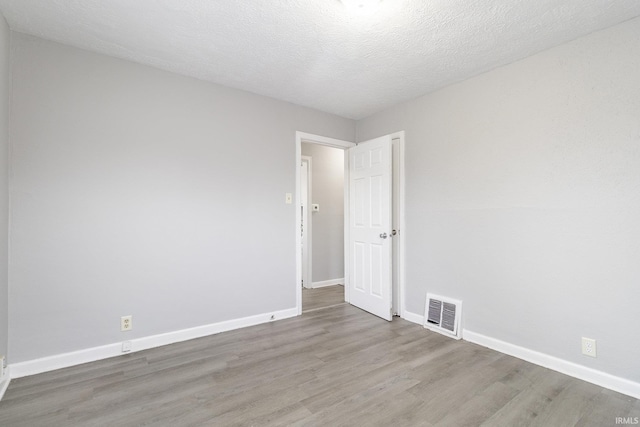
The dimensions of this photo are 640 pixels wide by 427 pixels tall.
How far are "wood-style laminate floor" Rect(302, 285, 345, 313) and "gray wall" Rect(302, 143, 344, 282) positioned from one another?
0.27 meters

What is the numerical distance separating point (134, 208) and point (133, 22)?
4.69 ft

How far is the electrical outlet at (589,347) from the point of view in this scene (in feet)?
6.84

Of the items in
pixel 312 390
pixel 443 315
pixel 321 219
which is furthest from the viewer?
pixel 321 219

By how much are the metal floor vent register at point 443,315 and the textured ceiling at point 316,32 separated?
2225 mm

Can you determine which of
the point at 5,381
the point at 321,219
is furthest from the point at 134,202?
the point at 321,219

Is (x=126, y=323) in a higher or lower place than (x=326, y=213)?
lower

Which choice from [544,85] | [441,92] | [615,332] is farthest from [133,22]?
[615,332]

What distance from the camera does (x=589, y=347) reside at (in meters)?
2.11

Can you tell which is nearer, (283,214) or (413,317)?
(413,317)

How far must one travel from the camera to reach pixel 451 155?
2979mm

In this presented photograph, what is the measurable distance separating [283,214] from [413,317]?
75.0 inches

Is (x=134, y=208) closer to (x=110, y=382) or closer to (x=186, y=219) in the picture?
(x=186, y=219)

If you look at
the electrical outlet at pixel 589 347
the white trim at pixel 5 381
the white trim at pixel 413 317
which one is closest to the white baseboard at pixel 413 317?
the white trim at pixel 413 317

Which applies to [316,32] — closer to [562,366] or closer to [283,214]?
[283,214]
